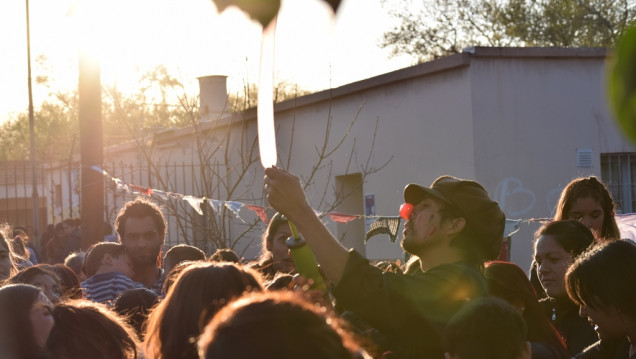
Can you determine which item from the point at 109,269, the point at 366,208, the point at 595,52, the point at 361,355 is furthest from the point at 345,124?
the point at 361,355

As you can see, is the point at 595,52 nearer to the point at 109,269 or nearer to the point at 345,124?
the point at 345,124

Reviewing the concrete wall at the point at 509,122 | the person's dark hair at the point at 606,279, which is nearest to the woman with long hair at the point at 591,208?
the person's dark hair at the point at 606,279

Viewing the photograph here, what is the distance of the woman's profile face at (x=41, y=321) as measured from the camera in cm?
273

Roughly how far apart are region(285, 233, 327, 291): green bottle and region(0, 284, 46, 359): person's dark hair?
86 centimetres

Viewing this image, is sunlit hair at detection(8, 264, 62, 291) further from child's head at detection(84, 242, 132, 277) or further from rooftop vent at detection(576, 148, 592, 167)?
rooftop vent at detection(576, 148, 592, 167)

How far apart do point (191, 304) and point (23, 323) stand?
67 cm

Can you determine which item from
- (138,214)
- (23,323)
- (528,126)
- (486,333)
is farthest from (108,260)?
(528,126)

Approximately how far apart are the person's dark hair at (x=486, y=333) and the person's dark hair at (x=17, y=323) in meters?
1.27

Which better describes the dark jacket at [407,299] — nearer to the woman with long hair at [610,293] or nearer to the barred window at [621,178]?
the woman with long hair at [610,293]

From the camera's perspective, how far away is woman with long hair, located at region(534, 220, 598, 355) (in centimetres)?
412

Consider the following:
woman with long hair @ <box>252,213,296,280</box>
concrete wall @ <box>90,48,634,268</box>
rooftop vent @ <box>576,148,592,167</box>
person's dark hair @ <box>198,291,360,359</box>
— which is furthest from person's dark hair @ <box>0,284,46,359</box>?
rooftop vent @ <box>576,148,592,167</box>

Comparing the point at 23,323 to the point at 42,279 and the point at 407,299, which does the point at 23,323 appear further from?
the point at 42,279

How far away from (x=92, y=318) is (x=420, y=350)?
1118 mm

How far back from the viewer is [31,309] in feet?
9.17
